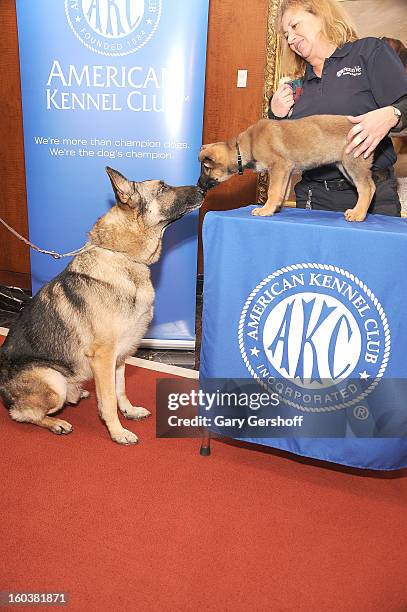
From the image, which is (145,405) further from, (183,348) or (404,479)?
(404,479)

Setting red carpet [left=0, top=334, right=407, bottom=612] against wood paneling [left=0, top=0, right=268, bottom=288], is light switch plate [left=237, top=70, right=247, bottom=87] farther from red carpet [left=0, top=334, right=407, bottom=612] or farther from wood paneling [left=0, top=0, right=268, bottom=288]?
red carpet [left=0, top=334, right=407, bottom=612]

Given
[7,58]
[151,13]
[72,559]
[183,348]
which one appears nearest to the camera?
[72,559]

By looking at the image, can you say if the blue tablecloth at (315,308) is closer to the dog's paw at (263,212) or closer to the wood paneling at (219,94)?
the dog's paw at (263,212)

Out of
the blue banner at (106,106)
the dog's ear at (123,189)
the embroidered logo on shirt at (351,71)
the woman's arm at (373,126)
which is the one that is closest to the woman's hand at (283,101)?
the embroidered logo on shirt at (351,71)

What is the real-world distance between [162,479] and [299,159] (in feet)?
5.88

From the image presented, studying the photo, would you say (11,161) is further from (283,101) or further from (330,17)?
(330,17)

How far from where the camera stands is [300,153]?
247 centimetres

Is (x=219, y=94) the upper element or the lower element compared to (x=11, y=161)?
upper

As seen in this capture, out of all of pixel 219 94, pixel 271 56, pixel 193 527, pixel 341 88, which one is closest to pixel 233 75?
pixel 219 94

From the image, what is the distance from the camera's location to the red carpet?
191 centimetres

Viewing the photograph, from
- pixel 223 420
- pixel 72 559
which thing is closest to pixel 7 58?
pixel 223 420

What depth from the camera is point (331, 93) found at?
2.53 m

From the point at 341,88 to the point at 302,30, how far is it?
35 cm

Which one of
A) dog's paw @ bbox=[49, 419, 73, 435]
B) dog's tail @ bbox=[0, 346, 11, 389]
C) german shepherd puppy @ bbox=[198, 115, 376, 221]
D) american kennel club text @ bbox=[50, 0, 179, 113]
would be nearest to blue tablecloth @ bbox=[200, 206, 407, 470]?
german shepherd puppy @ bbox=[198, 115, 376, 221]
